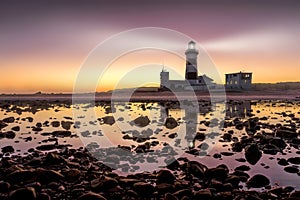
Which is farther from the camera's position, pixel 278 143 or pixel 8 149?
pixel 278 143

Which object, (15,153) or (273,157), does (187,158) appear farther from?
(15,153)

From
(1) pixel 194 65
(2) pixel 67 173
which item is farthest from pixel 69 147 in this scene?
(1) pixel 194 65

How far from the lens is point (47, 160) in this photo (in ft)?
33.2

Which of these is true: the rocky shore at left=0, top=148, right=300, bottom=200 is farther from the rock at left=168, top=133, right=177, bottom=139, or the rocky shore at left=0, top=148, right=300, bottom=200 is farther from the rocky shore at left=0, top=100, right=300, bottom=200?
the rock at left=168, top=133, right=177, bottom=139

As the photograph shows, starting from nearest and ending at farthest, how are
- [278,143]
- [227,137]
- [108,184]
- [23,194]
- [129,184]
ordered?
[23,194] < [108,184] < [129,184] < [278,143] < [227,137]

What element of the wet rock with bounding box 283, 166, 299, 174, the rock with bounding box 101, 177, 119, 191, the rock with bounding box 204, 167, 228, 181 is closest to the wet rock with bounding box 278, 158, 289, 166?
the wet rock with bounding box 283, 166, 299, 174

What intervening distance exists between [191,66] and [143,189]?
79362 mm

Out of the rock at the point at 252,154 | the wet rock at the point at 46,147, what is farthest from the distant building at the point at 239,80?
the wet rock at the point at 46,147

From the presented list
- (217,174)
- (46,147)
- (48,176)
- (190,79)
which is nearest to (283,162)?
(217,174)

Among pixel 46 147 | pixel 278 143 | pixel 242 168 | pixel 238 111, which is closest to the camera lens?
pixel 242 168

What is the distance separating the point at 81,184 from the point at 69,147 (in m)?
6.13

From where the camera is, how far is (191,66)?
85.1 meters

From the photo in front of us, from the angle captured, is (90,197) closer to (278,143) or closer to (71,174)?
(71,174)

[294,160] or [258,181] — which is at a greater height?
[294,160]
